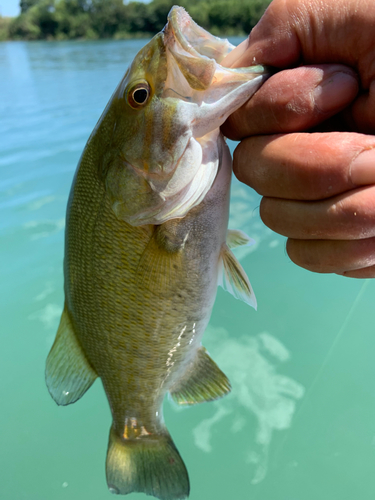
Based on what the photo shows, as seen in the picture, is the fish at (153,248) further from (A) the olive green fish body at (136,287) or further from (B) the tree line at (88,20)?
(B) the tree line at (88,20)

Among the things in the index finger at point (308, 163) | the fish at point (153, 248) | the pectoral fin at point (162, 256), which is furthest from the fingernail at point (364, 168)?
the pectoral fin at point (162, 256)

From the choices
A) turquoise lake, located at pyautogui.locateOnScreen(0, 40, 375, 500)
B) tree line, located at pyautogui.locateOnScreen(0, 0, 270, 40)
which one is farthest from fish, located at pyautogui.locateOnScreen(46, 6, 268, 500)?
tree line, located at pyautogui.locateOnScreen(0, 0, 270, 40)

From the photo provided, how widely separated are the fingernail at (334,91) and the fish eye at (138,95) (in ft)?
1.58

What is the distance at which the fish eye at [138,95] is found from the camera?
1147 millimetres

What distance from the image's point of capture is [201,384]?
5.58ft

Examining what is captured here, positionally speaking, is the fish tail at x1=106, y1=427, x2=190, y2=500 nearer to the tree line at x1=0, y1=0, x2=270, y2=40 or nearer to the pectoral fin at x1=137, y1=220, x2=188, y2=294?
the pectoral fin at x1=137, y1=220, x2=188, y2=294

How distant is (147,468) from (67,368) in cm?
56

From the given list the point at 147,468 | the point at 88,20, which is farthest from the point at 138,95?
the point at 88,20

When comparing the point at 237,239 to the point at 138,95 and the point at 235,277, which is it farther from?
the point at 138,95

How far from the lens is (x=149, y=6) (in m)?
53.2

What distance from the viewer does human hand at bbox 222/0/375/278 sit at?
37.4 inches

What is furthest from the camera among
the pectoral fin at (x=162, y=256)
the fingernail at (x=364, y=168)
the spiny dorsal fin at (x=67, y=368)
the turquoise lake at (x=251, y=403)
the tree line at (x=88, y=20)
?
the tree line at (x=88, y=20)

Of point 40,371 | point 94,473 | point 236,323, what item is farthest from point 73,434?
point 236,323

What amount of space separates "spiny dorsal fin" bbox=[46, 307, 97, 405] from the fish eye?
91 centimetres
